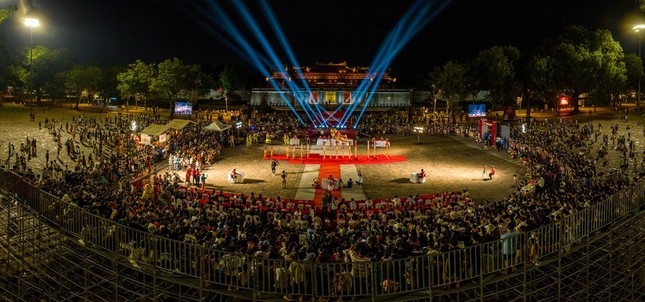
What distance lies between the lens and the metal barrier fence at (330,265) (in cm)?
971

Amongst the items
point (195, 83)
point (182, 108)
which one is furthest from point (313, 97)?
point (182, 108)

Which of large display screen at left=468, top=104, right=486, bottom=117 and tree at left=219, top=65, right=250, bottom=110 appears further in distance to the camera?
tree at left=219, top=65, right=250, bottom=110

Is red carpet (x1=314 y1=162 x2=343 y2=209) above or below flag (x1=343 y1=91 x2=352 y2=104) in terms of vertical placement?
below

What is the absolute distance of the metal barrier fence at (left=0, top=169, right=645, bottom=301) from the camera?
9.71 metres

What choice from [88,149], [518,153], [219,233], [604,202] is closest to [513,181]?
[518,153]

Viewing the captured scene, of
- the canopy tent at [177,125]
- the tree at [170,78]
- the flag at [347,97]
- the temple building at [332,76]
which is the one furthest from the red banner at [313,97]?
the canopy tent at [177,125]

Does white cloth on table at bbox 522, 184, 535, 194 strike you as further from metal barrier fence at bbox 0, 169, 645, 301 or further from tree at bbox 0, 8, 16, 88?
tree at bbox 0, 8, 16, 88

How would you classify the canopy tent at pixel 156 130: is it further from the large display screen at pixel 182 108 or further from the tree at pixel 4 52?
the large display screen at pixel 182 108

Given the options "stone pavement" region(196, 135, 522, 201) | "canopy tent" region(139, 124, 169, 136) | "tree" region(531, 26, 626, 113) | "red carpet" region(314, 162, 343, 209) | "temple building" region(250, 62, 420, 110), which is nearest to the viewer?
"red carpet" region(314, 162, 343, 209)

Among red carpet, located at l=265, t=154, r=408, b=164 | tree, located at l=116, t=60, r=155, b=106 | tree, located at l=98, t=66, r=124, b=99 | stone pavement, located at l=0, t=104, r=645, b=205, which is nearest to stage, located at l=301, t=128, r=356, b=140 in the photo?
stone pavement, located at l=0, t=104, r=645, b=205

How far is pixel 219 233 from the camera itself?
15258 mm

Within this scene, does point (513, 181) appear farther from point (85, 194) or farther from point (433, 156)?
point (85, 194)

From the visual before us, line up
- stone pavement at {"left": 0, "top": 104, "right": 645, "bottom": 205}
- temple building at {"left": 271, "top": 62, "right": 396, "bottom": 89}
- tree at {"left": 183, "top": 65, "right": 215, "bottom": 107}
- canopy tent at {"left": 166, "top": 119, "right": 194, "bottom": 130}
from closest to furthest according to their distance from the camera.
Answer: stone pavement at {"left": 0, "top": 104, "right": 645, "bottom": 205}
canopy tent at {"left": 166, "top": 119, "right": 194, "bottom": 130}
tree at {"left": 183, "top": 65, "right": 215, "bottom": 107}
temple building at {"left": 271, "top": 62, "right": 396, "bottom": 89}

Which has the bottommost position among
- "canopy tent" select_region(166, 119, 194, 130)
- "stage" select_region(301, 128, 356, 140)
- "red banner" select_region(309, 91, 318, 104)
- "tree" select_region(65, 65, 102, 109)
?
"stage" select_region(301, 128, 356, 140)
